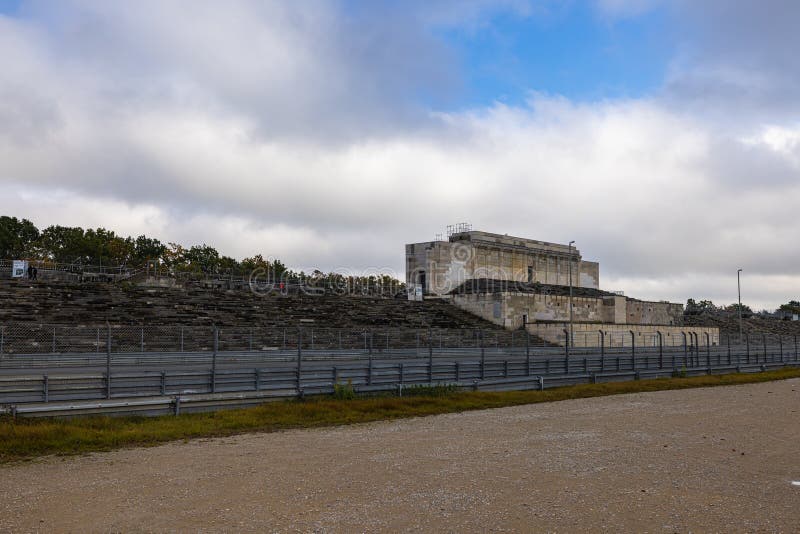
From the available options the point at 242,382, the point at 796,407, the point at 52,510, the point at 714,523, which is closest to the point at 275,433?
the point at 242,382

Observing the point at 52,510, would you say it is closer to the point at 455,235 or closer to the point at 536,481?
the point at 536,481

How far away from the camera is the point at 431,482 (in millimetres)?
10539

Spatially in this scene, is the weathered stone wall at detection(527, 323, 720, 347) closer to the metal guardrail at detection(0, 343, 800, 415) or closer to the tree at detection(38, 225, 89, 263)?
the metal guardrail at detection(0, 343, 800, 415)

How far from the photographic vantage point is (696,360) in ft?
128

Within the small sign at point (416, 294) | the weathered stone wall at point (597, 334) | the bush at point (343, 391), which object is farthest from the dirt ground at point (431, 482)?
the small sign at point (416, 294)

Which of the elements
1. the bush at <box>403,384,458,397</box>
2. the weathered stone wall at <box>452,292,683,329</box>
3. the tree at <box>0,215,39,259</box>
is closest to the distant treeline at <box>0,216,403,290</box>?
the tree at <box>0,215,39,259</box>

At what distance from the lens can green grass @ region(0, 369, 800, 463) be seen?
13.4 m

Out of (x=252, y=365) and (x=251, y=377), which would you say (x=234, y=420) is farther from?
(x=252, y=365)

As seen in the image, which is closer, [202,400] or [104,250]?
[202,400]

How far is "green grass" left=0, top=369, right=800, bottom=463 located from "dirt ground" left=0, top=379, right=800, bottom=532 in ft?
3.01

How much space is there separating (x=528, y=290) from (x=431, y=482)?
67058mm

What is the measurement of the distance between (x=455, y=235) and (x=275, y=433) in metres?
74.2

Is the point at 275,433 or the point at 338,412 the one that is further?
the point at 338,412

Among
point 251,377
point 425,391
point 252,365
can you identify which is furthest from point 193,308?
point 425,391
